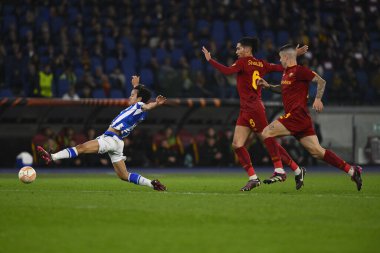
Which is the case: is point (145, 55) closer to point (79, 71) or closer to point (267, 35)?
point (79, 71)

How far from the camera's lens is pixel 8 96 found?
23719mm

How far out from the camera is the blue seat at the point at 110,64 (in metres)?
25.8

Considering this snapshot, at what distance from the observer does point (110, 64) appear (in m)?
25.9

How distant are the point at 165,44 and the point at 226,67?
45.0 ft

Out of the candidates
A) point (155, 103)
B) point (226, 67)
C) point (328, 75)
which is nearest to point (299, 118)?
point (226, 67)

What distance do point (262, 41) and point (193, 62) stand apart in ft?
9.48

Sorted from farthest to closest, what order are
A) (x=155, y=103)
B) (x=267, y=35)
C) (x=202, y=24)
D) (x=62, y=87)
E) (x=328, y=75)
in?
(x=267, y=35) → (x=202, y=24) → (x=328, y=75) → (x=62, y=87) → (x=155, y=103)

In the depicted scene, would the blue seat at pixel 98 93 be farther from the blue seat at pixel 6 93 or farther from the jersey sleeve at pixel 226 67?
the jersey sleeve at pixel 226 67

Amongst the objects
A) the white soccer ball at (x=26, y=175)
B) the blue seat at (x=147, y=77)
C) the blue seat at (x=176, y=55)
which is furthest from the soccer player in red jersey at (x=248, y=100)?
the blue seat at (x=176, y=55)

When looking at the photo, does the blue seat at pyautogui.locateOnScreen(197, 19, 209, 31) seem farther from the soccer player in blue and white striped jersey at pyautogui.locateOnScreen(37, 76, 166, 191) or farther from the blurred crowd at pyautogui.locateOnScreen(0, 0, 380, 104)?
the soccer player in blue and white striped jersey at pyautogui.locateOnScreen(37, 76, 166, 191)

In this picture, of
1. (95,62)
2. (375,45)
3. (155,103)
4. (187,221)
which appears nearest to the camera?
(187,221)

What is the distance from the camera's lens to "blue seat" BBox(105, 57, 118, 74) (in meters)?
25.8

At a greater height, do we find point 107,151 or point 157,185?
point 107,151

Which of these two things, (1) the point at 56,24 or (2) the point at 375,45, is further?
(2) the point at 375,45
